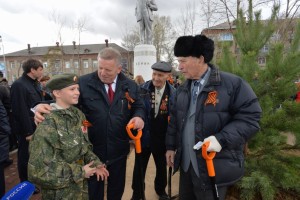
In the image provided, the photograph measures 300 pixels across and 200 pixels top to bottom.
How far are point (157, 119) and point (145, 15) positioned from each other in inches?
304

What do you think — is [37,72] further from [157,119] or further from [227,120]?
[227,120]

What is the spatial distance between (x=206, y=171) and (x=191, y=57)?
94 cm

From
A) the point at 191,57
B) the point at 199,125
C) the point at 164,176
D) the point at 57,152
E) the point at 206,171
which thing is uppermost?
the point at 191,57

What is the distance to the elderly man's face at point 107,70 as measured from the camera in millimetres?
2312

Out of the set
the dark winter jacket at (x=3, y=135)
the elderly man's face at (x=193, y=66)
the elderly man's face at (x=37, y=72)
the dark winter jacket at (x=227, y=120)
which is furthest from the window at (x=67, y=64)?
the dark winter jacket at (x=227, y=120)

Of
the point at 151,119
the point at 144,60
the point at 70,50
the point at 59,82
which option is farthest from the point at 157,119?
the point at 70,50

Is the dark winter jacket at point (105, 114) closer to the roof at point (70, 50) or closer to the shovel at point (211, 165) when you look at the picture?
the shovel at point (211, 165)

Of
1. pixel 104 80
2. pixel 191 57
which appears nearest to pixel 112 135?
pixel 104 80

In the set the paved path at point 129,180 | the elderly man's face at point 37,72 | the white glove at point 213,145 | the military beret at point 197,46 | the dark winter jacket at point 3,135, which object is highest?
the military beret at point 197,46

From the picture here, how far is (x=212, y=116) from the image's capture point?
1.85m

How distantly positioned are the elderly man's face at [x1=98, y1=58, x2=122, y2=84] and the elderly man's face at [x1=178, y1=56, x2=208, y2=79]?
2.29ft

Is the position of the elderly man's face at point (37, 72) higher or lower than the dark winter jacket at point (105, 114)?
higher

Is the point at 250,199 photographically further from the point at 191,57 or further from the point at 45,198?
the point at 45,198

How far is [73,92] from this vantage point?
6.37 ft
